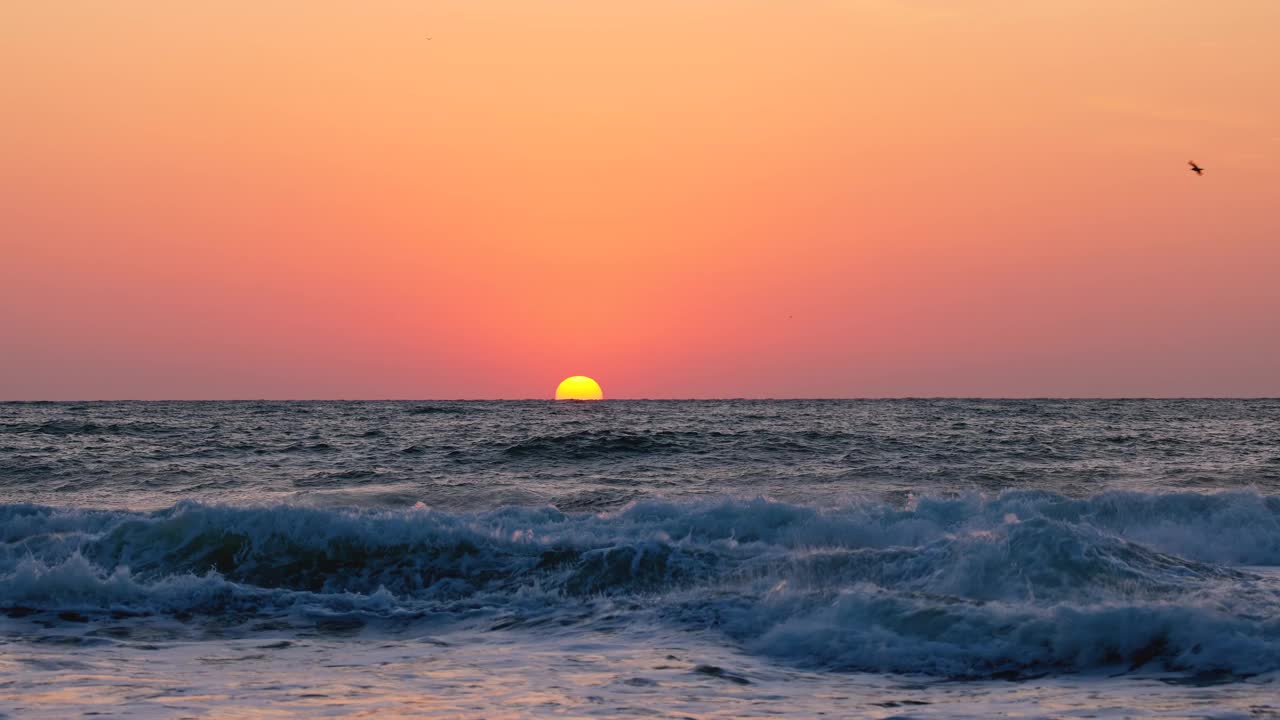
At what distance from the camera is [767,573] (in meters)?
12.7

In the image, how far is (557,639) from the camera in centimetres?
1004

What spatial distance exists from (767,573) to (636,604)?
6.63 feet

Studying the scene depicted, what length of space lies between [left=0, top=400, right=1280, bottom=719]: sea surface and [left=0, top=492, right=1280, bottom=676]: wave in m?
0.04

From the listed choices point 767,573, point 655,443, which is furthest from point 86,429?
point 767,573

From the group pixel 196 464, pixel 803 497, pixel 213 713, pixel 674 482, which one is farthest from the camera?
pixel 196 464

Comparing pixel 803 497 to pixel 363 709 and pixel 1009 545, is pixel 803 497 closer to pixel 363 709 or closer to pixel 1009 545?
pixel 1009 545

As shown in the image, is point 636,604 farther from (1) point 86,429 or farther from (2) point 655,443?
(1) point 86,429

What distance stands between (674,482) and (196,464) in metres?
12.8

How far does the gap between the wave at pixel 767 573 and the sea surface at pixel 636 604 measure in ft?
0.13

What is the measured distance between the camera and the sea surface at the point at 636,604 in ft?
26.0

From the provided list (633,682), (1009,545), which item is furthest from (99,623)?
(1009,545)

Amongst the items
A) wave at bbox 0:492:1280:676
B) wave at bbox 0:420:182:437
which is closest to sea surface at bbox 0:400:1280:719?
wave at bbox 0:492:1280:676

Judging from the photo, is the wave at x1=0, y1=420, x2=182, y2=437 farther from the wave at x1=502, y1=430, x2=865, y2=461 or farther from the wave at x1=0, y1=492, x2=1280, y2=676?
Answer: the wave at x1=0, y1=492, x2=1280, y2=676

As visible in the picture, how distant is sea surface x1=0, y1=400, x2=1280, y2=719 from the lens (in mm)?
7914
